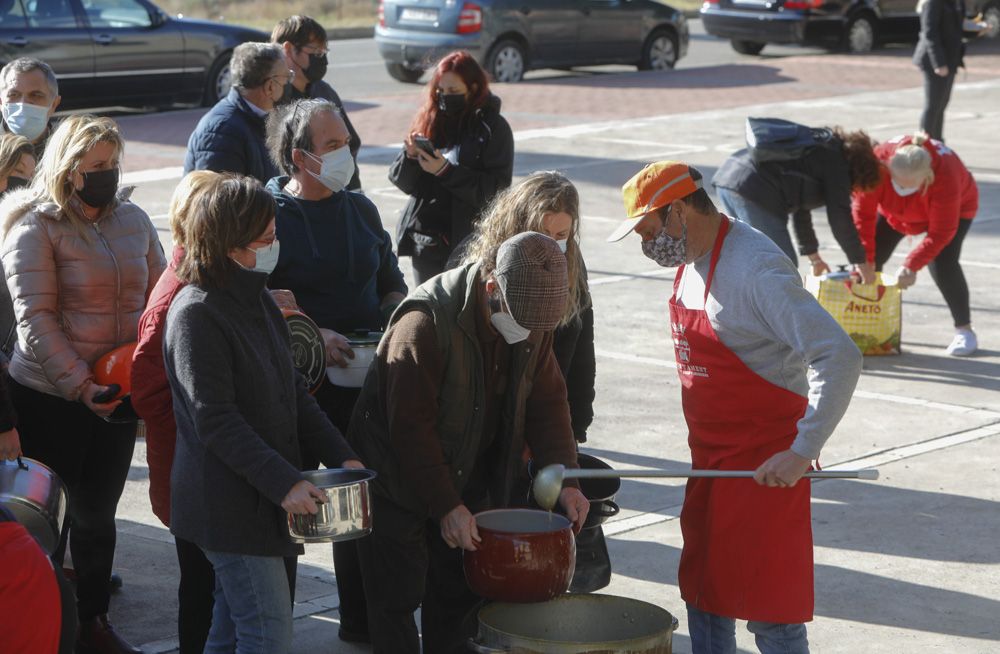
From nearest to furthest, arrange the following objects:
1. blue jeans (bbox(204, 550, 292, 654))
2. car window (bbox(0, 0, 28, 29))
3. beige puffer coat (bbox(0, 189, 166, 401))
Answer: blue jeans (bbox(204, 550, 292, 654)), beige puffer coat (bbox(0, 189, 166, 401)), car window (bbox(0, 0, 28, 29))

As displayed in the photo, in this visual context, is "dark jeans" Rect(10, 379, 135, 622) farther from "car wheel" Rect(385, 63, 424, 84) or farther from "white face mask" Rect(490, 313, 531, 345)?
"car wheel" Rect(385, 63, 424, 84)

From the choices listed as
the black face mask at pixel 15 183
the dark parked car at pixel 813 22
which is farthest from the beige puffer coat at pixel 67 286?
the dark parked car at pixel 813 22

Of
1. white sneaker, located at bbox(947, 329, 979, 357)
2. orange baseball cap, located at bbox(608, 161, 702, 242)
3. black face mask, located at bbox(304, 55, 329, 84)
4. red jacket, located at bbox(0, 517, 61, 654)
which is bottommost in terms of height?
white sneaker, located at bbox(947, 329, 979, 357)

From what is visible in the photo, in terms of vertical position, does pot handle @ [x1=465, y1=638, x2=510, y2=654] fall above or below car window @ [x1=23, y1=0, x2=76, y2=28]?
below

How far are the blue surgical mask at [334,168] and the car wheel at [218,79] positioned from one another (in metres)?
13.4

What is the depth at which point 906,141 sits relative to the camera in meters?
8.15

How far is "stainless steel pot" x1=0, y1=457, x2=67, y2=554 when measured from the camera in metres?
4.02

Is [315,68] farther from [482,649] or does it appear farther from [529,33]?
[529,33]

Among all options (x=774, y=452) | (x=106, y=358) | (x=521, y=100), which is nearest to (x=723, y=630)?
(x=774, y=452)

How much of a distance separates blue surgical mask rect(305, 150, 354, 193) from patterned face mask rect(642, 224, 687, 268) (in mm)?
1416

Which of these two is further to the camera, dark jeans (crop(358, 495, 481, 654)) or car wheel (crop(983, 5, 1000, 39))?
car wheel (crop(983, 5, 1000, 39))

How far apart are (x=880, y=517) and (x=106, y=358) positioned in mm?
3327

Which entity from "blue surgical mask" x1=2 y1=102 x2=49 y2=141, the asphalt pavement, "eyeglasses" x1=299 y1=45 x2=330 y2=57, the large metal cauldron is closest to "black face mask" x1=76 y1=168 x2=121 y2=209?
"blue surgical mask" x1=2 y1=102 x2=49 y2=141

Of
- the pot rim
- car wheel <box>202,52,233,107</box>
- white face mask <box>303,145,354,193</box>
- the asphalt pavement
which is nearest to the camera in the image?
the pot rim
